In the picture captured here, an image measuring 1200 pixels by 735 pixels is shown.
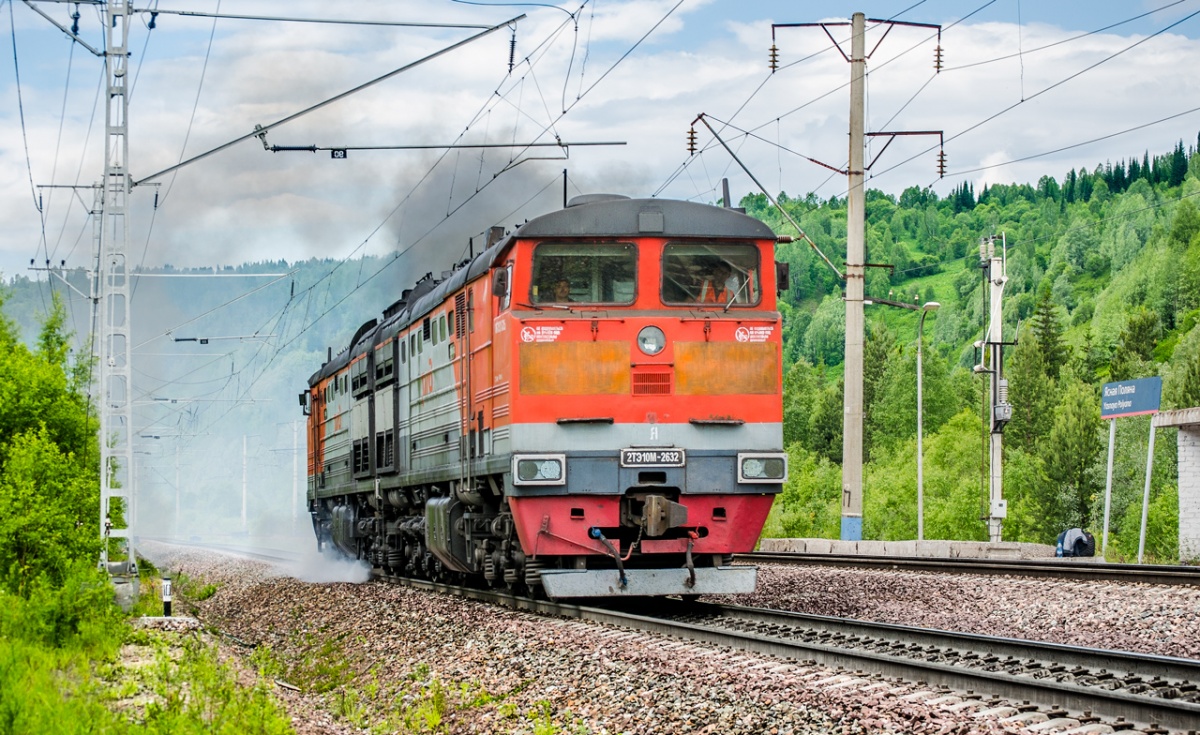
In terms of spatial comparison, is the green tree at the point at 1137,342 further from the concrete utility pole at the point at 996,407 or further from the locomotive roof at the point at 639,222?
the locomotive roof at the point at 639,222

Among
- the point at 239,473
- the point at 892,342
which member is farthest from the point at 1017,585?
the point at 239,473

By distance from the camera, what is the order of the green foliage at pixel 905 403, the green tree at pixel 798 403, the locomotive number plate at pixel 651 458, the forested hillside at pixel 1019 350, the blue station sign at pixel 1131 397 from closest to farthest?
the locomotive number plate at pixel 651 458 → the blue station sign at pixel 1131 397 → the forested hillside at pixel 1019 350 → the green foliage at pixel 905 403 → the green tree at pixel 798 403

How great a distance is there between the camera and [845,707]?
8070mm

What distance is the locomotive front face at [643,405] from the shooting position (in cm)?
1419

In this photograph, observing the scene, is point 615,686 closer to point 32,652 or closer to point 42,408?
point 32,652

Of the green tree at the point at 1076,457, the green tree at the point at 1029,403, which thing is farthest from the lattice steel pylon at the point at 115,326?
the green tree at the point at 1029,403

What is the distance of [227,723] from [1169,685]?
236 inches

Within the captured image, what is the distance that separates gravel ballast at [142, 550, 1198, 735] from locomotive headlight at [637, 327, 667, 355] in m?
2.98

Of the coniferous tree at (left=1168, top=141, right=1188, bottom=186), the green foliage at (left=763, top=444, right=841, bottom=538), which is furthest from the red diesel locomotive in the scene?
the coniferous tree at (left=1168, top=141, right=1188, bottom=186)

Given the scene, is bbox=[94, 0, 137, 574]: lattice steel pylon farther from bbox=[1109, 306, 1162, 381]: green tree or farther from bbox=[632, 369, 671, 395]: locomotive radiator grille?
bbox=[1109, 306, 1162, 381]: green tree

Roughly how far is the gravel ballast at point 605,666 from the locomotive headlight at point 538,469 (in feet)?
4.75

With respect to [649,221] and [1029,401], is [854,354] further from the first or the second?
[1029,401]

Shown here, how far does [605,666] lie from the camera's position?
10367 millimetres

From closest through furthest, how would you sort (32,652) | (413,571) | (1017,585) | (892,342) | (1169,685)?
(1169,685) < (32,652) < (1017,585) < (413,571) < (892,342)
